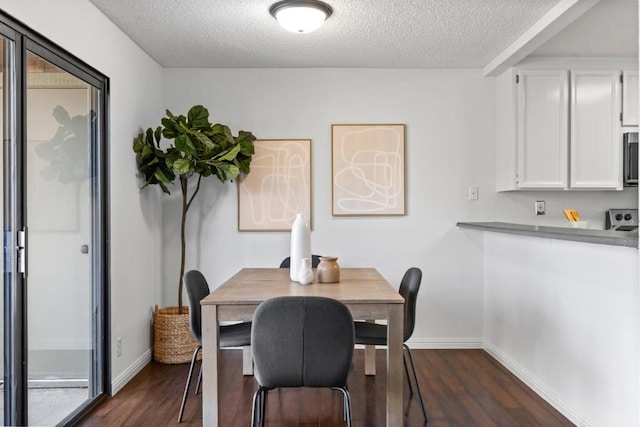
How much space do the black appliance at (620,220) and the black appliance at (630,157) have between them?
32 centimetres

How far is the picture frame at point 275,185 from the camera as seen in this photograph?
4.16 m

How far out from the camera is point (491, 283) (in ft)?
13.2

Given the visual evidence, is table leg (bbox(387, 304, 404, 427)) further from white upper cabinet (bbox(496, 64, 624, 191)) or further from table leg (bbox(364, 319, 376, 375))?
white upper cabinet (bbox(496, 64, 624, 191))

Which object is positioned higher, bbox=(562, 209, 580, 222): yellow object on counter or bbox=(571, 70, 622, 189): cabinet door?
bbox=(571, 70, 622, 189): cabinet door

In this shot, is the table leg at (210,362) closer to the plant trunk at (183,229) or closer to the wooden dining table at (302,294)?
the wooden dining table at (302,294)

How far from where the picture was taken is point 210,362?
2.36 metres

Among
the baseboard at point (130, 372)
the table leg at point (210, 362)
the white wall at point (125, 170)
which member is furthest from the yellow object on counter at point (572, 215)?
the baseboard at point (130, 372)

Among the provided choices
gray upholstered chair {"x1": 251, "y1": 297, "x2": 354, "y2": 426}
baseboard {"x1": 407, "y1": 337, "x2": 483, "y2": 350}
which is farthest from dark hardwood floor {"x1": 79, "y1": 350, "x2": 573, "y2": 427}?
gray upholstered chair {"x1": 251, "y1": 297, "x2": 354, "y2": 426}

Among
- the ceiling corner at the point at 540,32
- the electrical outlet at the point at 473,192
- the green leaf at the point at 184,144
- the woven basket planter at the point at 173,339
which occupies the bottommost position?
the woven basket planter at the point at 173,339

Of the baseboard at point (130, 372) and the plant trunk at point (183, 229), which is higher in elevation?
the plant trunk at point (183, 229)

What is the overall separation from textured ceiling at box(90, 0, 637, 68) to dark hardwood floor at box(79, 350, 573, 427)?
2376 millimetres

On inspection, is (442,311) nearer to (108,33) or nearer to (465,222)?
(465,222)

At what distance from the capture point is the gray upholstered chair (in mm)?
2027

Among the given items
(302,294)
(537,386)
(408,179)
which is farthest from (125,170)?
(537,386)
